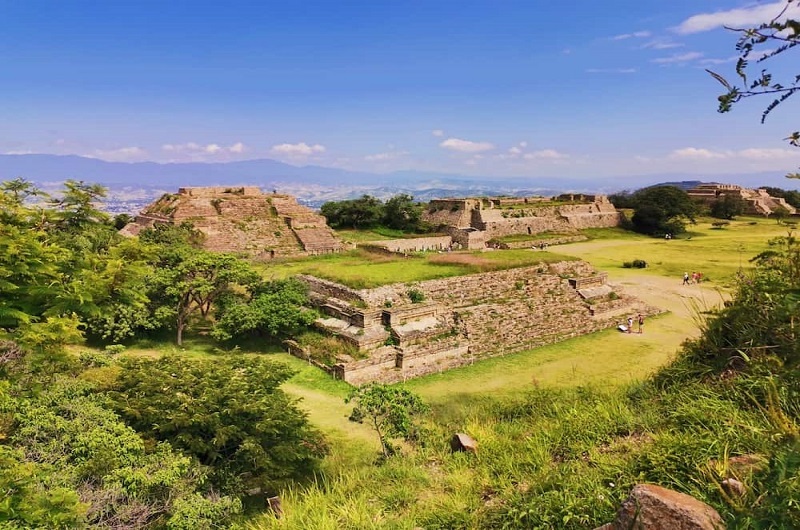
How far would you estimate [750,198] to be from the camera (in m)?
57.9

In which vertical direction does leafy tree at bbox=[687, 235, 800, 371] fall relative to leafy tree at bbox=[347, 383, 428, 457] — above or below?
above

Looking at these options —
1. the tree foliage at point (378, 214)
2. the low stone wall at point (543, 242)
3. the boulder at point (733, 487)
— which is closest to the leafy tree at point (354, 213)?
the tree foliage at point (378, 214)

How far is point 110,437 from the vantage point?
640 cm

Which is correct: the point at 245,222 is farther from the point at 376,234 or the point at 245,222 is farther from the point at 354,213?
the point at 354,213

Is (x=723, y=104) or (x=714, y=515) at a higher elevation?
(x=723, y=104)

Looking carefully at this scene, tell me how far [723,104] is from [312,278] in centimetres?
1654

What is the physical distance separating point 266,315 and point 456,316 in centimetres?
635

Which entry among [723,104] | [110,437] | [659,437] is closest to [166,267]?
[110,437]

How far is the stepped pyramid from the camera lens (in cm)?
2577

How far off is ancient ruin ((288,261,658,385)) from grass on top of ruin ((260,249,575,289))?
1.24 ft

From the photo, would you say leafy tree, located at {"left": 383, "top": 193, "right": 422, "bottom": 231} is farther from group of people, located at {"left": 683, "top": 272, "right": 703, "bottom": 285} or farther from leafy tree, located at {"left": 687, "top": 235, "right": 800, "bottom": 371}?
leafy tree, located at {"left": 687, "top": 235, "right": 800, "bottom": 371}

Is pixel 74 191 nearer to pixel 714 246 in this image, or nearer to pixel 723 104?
pixel 723 104

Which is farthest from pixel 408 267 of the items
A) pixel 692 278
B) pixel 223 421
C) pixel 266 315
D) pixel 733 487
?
pixel 692 278

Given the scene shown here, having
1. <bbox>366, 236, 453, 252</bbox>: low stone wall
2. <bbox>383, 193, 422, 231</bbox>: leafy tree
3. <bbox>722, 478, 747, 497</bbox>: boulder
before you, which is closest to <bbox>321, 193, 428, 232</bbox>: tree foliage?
<bbox>383, 193, 422, 231</bbox>: leafy tree
